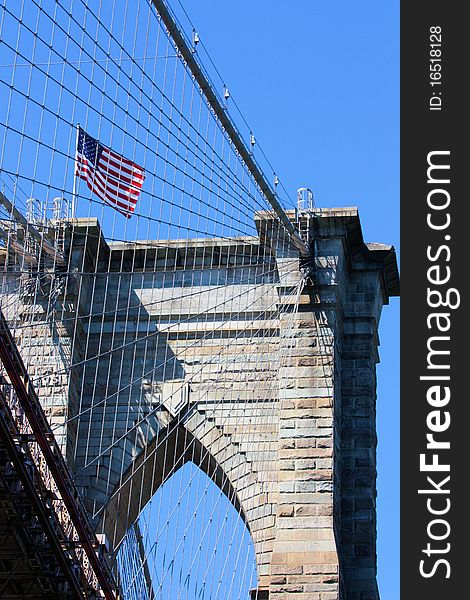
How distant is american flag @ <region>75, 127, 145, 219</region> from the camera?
27.8m

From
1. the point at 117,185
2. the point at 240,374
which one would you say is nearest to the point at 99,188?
the point at 117,185

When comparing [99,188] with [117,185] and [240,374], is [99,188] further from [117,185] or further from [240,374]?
[240,374]

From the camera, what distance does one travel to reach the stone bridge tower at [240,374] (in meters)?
27.2

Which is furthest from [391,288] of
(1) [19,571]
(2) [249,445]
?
(1) [19,571]

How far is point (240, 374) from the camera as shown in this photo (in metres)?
28.5

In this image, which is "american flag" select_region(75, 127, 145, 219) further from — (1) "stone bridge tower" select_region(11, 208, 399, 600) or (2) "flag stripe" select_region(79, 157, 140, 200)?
(1) "stone bridge tower" select_region(11, 208, 399, 600)

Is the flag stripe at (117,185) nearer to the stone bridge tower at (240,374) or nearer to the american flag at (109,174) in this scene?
the american flag at (109,174)

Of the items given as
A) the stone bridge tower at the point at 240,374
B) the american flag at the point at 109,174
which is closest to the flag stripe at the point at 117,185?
the american flag at the point at 109,174

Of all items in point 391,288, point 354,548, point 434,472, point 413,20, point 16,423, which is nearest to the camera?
point 434,472

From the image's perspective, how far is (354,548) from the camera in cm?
2722

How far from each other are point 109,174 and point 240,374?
3.45 meters

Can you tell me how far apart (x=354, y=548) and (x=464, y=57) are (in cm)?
870

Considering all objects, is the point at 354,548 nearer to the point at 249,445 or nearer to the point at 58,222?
the point at 249,445

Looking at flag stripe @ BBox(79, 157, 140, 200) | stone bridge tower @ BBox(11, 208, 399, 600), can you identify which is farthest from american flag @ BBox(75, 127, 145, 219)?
stone bridge tower @ BBox(11, 208, 399, 600)
